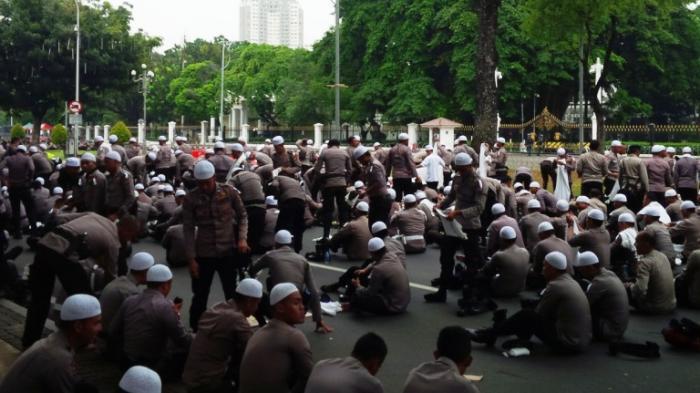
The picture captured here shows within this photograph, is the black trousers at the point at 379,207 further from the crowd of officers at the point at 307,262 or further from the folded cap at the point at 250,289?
the folded cap at the point at 250,289

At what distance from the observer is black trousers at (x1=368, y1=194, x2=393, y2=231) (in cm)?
1350

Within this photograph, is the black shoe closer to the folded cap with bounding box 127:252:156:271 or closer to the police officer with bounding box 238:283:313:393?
the folded cap with bounding box 127:252:156:271

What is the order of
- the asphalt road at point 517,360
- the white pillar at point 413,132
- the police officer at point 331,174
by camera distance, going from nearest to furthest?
1. the asphalt road at point 517,360
2. the police officer at point 331,174
3. the white pillar at point 413,132

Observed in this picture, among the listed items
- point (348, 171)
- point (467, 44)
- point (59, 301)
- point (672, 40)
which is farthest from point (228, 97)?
point (59, 301)

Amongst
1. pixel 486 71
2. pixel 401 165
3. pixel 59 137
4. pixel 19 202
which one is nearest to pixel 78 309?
pixel 401 165

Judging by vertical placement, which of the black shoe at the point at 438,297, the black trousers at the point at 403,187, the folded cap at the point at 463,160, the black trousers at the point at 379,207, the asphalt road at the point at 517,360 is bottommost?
the asphalt road at the point at 517,360

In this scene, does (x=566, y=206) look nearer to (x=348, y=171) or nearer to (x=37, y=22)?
(x=348, y=171)

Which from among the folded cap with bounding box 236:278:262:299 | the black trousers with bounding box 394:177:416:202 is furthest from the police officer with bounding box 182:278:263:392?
the black trousers with bounding box 394:177:416:202

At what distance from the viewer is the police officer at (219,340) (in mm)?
6637

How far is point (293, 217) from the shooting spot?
44.2 feet

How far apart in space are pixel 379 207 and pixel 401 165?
2.48 meters

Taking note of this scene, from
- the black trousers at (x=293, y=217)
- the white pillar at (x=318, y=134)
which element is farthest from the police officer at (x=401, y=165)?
the white pillar at (x=318, y=134)

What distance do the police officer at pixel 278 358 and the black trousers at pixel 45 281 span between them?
2690mm

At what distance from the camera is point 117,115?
266 ft
